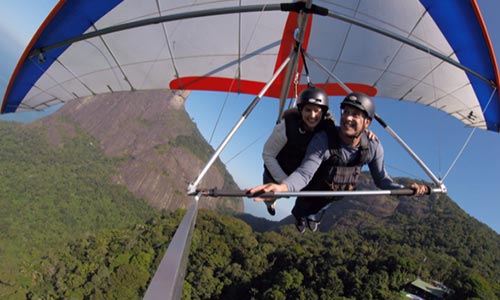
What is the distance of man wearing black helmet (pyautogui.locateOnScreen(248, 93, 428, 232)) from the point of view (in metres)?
3.39

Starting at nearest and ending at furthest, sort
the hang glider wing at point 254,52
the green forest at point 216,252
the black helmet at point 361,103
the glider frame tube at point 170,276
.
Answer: the glider frame tube at point 170,276 < the black helmet at point 361,103 < the hang glider wing at point 254,52 < the green forest at point 216,252

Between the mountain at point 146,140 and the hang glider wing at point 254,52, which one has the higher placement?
the mountain at point 146,140

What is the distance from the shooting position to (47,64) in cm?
584

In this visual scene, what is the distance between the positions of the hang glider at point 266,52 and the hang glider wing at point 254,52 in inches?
0.8

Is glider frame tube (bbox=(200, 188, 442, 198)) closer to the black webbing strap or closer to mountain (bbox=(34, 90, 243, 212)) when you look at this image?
the black webbing strap

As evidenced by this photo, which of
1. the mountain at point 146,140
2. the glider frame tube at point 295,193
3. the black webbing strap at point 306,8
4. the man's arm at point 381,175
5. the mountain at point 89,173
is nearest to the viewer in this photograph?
the glider frame tube at point 295,193

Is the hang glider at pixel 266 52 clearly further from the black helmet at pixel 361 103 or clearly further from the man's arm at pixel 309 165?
the black helmet at pixel 361 103

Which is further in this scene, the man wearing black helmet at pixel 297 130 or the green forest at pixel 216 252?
the green forest at pixel 216 252

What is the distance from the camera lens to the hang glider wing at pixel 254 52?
205 inches

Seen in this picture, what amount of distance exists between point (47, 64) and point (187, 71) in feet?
8.73

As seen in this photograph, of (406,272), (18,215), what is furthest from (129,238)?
(406,272)

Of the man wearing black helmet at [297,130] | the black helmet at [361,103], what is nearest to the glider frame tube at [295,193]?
the man wearing black helmet at [297,130]

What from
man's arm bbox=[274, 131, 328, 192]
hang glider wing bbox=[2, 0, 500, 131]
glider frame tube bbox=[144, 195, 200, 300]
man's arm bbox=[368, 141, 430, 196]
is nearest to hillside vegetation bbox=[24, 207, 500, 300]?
hang glider wing bbox=[2, 0, 500, 131]

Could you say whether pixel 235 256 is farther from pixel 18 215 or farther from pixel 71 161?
pixel 71 161
